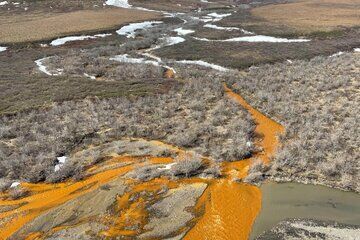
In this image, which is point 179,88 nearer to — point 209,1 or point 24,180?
point 24,180

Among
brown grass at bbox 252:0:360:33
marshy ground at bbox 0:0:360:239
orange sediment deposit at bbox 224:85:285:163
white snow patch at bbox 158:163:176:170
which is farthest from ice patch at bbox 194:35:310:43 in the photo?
white snow patch at bbox 158:163:176:170

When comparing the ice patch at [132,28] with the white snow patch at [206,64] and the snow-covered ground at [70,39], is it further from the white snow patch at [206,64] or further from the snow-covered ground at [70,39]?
the white snow patch at [206,64]

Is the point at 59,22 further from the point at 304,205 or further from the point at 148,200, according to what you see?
the point at 304,205

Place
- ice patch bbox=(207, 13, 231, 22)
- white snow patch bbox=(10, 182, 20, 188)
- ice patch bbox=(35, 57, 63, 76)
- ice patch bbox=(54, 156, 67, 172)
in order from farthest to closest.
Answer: ice patch bbox=(207, 13, 231, 22) → ice patch bbox=(35, 57, 63, 76) → ice patch bbox=(54, 156, 67, 172) → white snow patch bbox=(10, 182, 20, 188)

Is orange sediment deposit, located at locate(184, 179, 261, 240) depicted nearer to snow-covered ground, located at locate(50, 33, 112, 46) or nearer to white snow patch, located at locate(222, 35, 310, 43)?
white snow patch, located at locate(222, 35, 310, 43)

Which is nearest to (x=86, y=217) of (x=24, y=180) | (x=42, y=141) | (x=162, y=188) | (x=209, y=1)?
(x=162, y=188)

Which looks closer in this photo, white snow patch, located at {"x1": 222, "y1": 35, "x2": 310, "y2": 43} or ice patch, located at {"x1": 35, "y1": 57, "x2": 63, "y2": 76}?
ice patch, located at {"x1": 35, "y1": 57, "x2": 63, "y2": 76}
